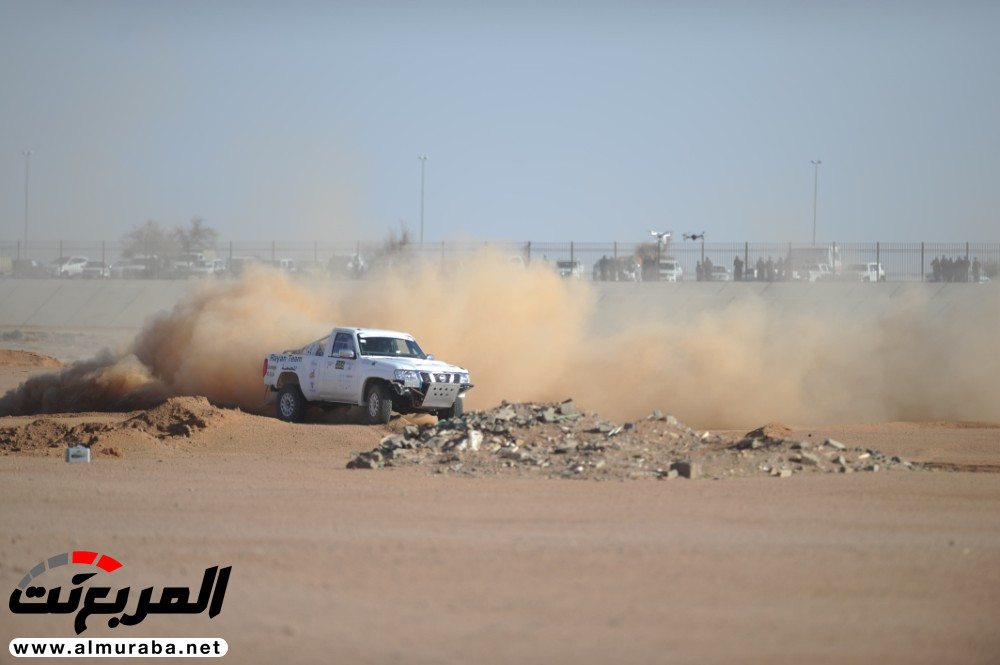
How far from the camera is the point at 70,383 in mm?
29484

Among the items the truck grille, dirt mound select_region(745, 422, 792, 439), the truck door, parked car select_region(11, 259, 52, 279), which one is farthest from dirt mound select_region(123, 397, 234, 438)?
parked car select_region(11, 259, 52, 279)

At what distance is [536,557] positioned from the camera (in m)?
10.6

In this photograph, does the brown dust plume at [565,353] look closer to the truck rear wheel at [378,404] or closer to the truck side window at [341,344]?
the truck side window at [341,344]

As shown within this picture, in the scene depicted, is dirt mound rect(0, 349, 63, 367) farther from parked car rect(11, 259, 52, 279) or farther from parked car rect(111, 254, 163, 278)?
parked car rect(11, 259, 52, 279)

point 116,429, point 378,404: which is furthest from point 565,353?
point 116,429

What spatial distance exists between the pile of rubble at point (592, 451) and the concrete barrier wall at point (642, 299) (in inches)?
583

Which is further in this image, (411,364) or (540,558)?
(411,364)

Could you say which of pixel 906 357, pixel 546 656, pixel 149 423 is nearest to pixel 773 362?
pixel 906 357

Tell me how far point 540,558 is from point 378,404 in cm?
1302

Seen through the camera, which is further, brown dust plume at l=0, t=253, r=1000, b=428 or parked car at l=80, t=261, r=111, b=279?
parked car at l=80, t=261, r=111, b=279

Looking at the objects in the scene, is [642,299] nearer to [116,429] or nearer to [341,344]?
[341,344]

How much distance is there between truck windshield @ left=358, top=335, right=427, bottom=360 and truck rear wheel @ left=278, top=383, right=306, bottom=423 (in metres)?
1.82

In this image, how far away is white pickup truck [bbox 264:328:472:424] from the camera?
2309 centimetres

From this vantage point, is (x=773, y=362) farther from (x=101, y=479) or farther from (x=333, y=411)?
(x=101, y=479)
